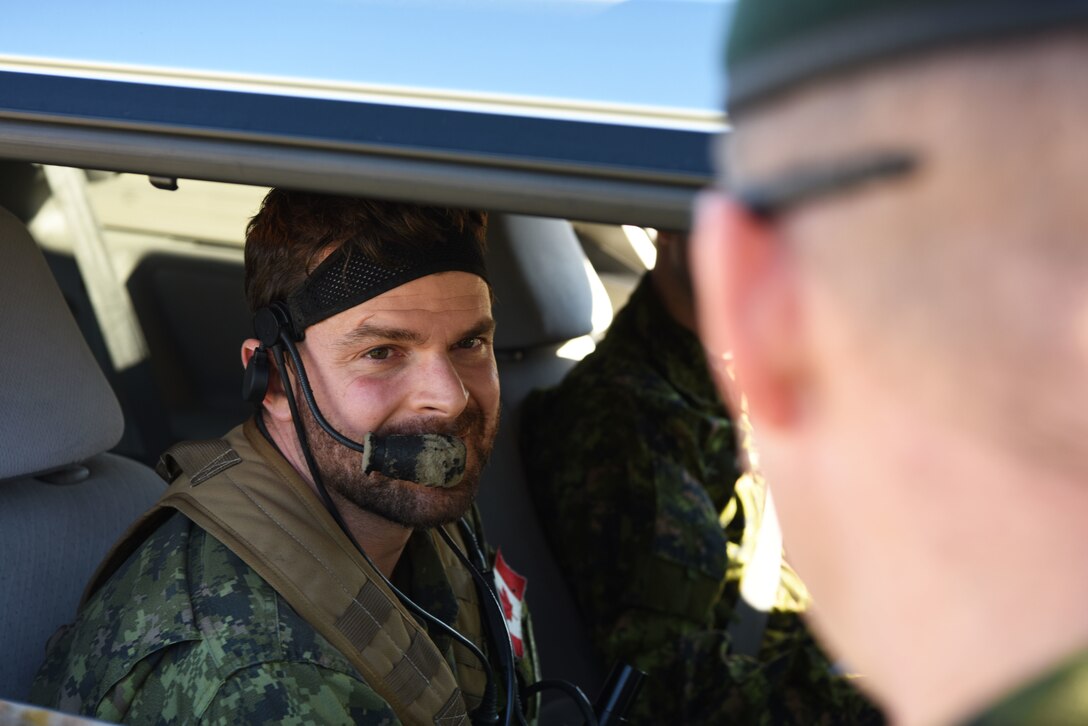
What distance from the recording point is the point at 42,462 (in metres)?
1.52

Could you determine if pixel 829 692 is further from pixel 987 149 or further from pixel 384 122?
pixel 987 149

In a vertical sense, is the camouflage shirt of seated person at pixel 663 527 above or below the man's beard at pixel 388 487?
below

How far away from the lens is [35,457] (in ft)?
4.96

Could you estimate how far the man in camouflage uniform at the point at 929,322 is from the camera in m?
0.36

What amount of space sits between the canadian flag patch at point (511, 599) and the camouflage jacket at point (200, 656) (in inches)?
16.5

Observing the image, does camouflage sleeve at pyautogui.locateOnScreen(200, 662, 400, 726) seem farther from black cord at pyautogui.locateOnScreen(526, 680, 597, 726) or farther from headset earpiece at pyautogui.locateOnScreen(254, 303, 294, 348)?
headset earpiece at pyautogui.locateOnScreen(254, 303, 294, 348)

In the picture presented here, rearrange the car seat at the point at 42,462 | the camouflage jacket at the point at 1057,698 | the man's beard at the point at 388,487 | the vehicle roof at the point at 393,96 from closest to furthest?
the camouflage jacket at the point at 1057,698 < the vehicle roof at the point at 393,96 < the man's beard at the point at 388,487 < the car seat at the point at 42,462

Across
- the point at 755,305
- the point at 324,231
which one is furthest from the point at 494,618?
the point at 755,305

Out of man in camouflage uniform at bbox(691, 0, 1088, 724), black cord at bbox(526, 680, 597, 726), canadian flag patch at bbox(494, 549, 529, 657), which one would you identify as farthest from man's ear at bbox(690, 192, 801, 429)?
canadian flag patch at bbox(494, 549, 529, 657)

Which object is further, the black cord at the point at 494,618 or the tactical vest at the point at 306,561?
the black cord at the point at 494,618

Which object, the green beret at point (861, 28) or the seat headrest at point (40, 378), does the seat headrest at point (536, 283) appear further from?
the green beret at point (861, 28)

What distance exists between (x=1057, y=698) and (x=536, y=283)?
195 cm

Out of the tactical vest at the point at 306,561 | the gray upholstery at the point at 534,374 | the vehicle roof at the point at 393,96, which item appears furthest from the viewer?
the gray upholstery at the point at 534,374

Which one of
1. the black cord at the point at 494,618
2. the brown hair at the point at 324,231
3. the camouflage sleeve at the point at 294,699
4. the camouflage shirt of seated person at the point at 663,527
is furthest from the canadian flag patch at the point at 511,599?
the brown hair at the point at 324,231
